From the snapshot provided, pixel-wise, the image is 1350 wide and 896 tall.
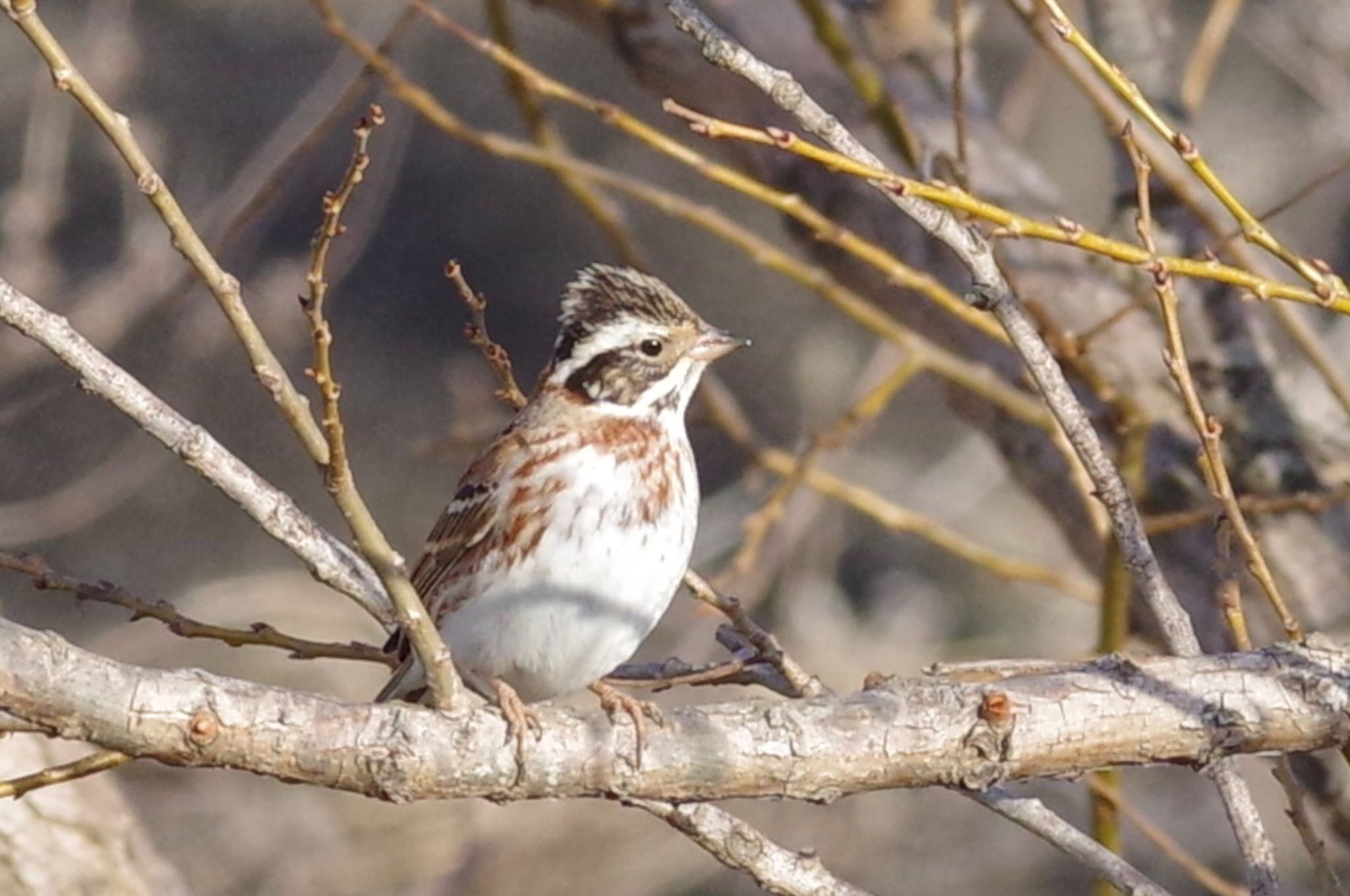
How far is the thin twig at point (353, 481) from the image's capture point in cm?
250

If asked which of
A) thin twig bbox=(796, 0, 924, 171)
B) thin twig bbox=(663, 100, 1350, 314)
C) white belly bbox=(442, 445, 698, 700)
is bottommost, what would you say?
thin twig bbox=(663, 100, 1350, 314)

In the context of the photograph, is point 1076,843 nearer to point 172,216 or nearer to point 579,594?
point 579,594

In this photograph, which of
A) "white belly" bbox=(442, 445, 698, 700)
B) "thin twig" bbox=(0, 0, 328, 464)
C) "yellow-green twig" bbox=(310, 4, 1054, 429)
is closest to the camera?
"thin twig" bbox=(0, 0, 328, 464)

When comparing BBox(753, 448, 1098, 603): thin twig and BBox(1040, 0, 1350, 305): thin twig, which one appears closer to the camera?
BBox(1040, 0, 1350, 305): thin twig

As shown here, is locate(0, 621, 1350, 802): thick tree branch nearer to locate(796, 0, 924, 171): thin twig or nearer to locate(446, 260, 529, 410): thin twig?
locate(446, 260, 529, 410): thin twig

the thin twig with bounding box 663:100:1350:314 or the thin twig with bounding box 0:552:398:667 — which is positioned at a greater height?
the thin twig with bounding box 663:100:1350:314

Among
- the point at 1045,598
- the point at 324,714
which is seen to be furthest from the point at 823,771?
the point at 1045,598

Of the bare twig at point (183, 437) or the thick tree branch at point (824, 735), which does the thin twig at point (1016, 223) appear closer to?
the thick tree branch at point (824, 735)

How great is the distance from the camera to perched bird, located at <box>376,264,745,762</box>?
3.93m

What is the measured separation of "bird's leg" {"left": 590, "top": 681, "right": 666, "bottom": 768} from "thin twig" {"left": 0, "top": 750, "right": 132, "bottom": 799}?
2.26 feet

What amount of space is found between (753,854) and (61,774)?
1007 millimetres

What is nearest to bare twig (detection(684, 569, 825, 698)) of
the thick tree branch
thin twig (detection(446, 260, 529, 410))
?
the thick tree branch

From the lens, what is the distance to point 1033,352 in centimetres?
309

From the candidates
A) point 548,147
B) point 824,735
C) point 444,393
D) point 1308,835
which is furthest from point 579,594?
point 444,393
